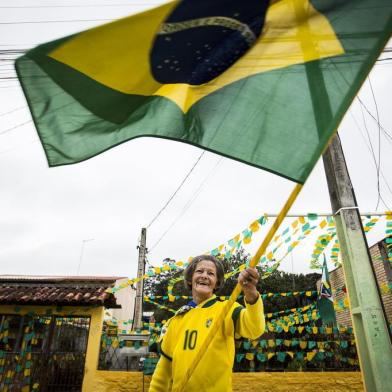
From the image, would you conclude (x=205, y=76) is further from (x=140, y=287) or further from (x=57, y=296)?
(x=140, y=287)

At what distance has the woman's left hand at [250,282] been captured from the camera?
5.88 ft

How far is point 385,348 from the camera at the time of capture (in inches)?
136

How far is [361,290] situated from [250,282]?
8.33 feet

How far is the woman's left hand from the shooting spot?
70.5 inches

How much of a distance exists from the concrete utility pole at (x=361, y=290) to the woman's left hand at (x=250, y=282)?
2465mm

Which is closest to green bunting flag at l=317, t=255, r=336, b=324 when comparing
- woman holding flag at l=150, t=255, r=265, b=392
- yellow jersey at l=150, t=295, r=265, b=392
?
woman holding flag at l=150, t=255, r=265, b=392

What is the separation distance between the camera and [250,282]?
181 centimetres

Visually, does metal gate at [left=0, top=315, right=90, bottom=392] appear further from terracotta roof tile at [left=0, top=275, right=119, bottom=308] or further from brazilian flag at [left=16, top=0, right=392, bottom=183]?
brazilian flag at [left=16, top=0, right=392, bottom=183]

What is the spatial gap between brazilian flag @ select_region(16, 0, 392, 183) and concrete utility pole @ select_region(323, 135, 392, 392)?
259cm

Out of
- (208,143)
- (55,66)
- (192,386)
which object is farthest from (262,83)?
(192,386)

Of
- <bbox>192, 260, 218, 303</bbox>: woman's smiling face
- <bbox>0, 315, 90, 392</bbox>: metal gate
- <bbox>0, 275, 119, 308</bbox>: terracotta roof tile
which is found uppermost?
<bbox>0, 275, 119, 308</bbox>: terracotta roof tile

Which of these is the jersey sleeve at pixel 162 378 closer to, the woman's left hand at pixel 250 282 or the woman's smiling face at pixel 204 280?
the woman's smiling face at pixel 204 280

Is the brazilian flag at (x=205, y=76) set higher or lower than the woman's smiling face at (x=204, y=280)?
higher

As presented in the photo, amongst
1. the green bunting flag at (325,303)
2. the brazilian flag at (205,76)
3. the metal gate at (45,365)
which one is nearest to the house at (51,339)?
the metal gate at (45,365)
